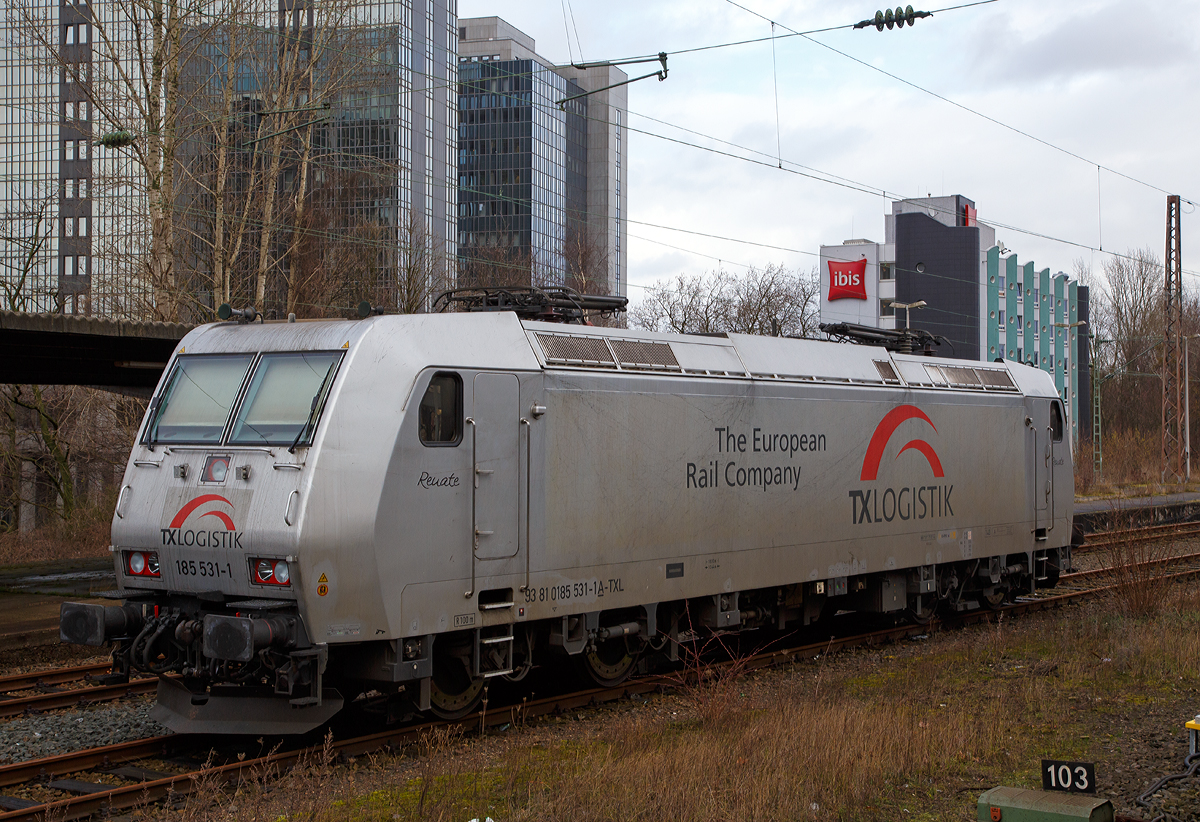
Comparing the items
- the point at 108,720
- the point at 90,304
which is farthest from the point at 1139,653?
the point at 90,304

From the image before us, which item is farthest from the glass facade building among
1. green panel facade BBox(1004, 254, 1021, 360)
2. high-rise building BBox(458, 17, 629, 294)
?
green panel facade BBox(1004, 254, 1021, 360)

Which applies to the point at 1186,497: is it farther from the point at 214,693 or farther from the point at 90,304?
the point at 214,693

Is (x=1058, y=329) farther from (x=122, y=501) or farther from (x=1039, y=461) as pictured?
(x=122, y=501)

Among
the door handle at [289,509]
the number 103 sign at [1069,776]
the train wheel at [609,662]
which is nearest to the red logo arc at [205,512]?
the door handle at [289,509]

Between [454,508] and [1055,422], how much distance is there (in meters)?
11.2

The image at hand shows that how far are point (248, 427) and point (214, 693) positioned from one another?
1977 mm

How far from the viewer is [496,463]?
8930 mm

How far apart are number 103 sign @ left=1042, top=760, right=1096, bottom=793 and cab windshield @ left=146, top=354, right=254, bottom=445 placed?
6.16 metres

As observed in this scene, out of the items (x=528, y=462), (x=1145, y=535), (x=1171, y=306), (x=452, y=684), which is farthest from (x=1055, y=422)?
(x=1171, y=306)

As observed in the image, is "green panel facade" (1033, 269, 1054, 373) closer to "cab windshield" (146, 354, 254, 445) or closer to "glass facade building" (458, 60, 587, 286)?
"glass facade building" (458, 60, 587, 286)

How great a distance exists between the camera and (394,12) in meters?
64.9

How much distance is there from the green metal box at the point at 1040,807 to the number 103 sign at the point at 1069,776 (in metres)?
0.07

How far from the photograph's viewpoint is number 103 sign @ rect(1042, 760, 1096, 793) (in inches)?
235

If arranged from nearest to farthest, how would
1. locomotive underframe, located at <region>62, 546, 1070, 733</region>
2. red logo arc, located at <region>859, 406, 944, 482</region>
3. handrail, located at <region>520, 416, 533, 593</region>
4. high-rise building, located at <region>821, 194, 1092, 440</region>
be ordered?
1. locomotive underframe, located at <region>62, 546, 1070, 733</region>
2. handrail, located at <region>520, 416, 533, 593</region>
3. red logo arc, located at <region>859, 406, 944, 482</region>
4. high-rise building, located at <region>821, 194, 1092, 440</region>
